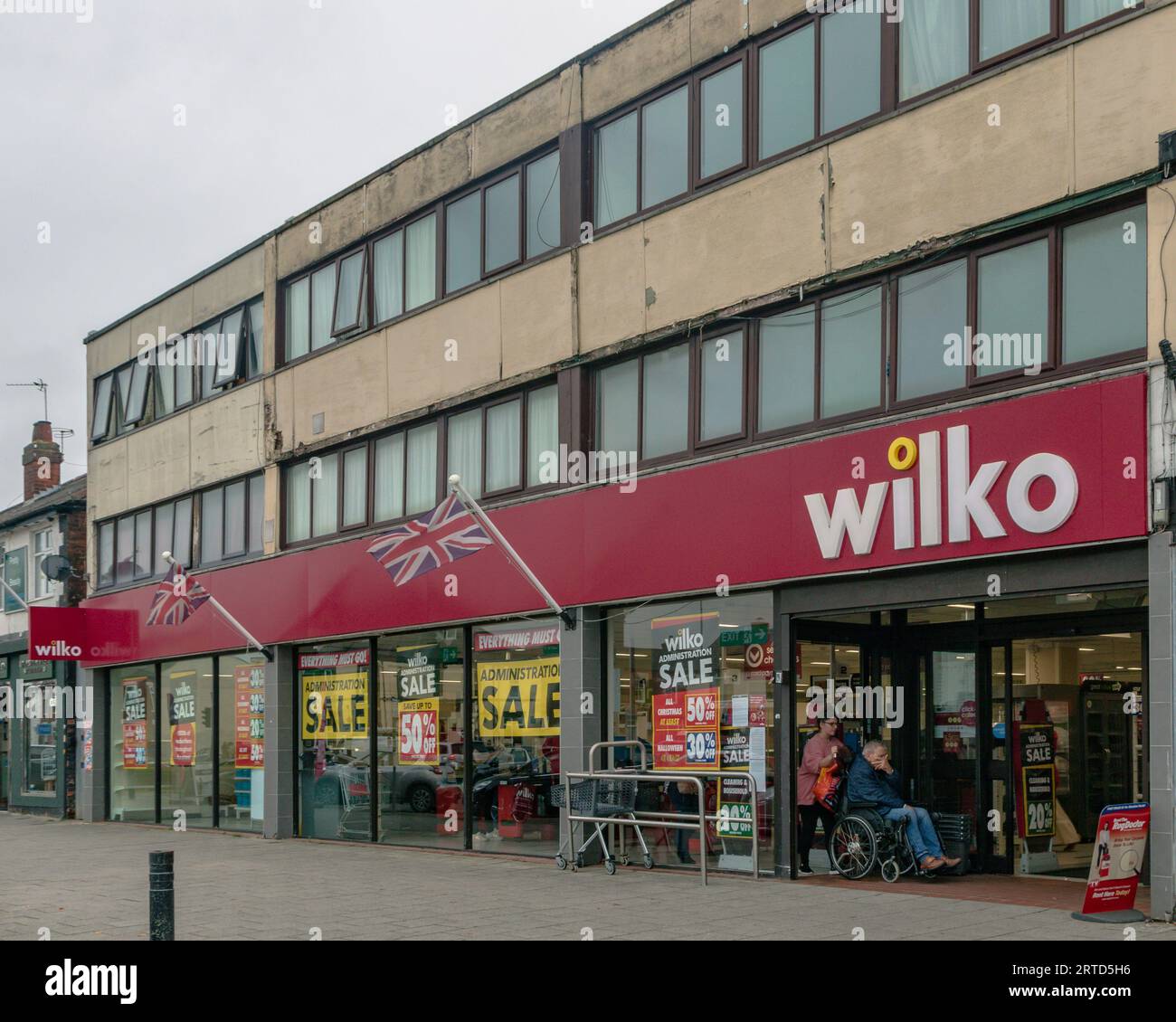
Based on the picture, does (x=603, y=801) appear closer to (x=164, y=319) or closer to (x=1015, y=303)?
(x=1015, y=303)

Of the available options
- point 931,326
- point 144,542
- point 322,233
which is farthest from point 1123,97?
point 144,542

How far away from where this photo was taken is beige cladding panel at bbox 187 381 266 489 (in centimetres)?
2359

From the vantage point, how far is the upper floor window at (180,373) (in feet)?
79.3

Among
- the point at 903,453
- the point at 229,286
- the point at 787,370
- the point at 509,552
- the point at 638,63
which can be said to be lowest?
the point at 509,552

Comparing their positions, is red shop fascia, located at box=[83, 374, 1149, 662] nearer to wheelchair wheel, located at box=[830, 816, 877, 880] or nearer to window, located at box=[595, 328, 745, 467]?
window, located at box=[595, 328, 745, 467]

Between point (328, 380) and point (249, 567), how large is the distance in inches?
138

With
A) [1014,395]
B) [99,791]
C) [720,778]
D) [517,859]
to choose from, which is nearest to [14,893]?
[517,859]

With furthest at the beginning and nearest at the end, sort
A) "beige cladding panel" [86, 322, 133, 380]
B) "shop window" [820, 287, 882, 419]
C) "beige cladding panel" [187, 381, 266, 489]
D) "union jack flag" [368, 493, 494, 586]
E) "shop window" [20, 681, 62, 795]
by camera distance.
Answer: "shop window" [20, 681, 62, 795] < "beige cladding panel" [86, 322, 133, 380] < "beige cladding panel" [187, 381, 266, 489] < "union jack flag" [368, 493, 494, 586] < "shop window" [820, 287, 882, 419]

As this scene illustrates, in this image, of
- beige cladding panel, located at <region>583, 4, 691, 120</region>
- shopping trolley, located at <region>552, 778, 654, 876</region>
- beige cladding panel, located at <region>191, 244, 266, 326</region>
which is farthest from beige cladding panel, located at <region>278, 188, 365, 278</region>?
shopping trolley, located at <region>552, 778, 654, 876</region>

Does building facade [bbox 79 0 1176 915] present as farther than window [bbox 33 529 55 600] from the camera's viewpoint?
No

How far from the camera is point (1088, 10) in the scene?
12.1 metres

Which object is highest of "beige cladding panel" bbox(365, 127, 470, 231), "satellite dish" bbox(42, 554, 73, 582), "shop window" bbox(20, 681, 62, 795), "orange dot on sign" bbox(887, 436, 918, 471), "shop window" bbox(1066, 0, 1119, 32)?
A: "beige cladding panel" bbox(365, 127, 470, 231)

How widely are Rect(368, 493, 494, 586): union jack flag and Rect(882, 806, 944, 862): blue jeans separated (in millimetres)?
5312

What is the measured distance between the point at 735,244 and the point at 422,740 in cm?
794
